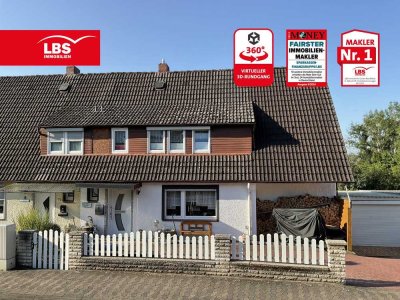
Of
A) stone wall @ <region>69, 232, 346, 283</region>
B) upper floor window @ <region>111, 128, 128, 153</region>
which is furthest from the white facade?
stone wall @ <region>69, 232, 346, 283</region>

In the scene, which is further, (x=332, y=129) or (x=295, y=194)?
(x=332, y=129)

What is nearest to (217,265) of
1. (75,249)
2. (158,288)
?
(158,288)

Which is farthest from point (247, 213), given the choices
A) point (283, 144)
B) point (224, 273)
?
point (224, 273)

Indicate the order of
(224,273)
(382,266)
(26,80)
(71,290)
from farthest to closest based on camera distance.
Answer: (26,80), (382,266), (224,273), (71,290)

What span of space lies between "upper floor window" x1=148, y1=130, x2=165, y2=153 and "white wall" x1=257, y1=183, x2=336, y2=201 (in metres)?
4.70

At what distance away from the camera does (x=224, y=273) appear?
A: 30.6 feet

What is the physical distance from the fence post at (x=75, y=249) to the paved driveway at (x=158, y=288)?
0.41 m

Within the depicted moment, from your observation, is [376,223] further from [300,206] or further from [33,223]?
[33,223]

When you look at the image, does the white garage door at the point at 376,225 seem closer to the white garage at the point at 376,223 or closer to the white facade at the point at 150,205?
the white garage at the point at 376,223

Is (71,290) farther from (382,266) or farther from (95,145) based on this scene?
(382,266)

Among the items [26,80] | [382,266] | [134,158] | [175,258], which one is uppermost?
[26,80]

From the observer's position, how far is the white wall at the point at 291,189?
1458 cm

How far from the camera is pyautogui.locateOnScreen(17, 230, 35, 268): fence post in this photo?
401 inches

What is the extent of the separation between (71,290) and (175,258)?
2.81 meters
